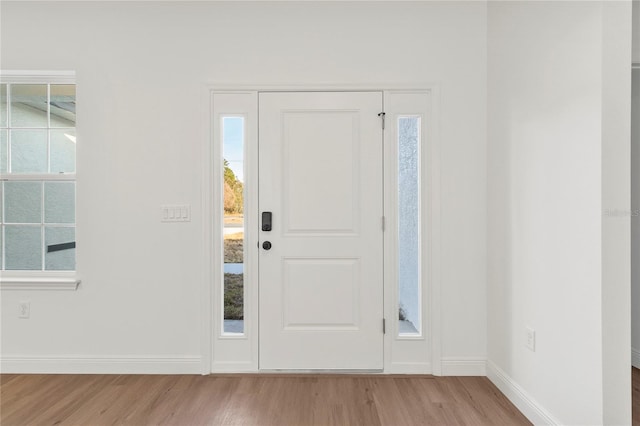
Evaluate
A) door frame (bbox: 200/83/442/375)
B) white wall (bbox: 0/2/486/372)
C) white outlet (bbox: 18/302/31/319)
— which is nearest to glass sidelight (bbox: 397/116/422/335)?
door frame (bbox: 200/83/442/375)

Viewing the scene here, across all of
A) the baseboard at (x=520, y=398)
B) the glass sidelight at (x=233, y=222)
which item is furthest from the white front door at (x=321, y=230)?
the baseboard at (x=520, y=398)

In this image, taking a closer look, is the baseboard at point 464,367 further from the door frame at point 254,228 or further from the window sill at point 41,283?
the window sill at point 41,283

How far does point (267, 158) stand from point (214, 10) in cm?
110

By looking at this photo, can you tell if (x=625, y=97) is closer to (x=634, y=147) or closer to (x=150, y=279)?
(x=634, y=147)

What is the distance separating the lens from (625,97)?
154 cm

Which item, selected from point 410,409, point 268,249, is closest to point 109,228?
point 268,249

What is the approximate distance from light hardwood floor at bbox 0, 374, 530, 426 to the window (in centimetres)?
86

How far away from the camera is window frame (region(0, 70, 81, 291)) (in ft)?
8.59

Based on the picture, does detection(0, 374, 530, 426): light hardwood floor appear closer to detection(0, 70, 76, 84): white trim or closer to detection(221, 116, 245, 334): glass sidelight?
detection(221, 116, 245, 334): glass sidelight

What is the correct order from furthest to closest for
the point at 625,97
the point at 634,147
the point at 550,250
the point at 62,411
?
the point at 634,147
the point at 62,411
the point at 550,250
the point at 625,97

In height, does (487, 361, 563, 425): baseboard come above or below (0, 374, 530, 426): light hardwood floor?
above

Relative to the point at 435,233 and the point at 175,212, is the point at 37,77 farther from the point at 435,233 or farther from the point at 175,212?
the point at 435,233

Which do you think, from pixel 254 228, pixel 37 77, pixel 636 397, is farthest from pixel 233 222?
pixel 636 397

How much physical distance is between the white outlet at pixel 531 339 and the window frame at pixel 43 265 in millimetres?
2935
